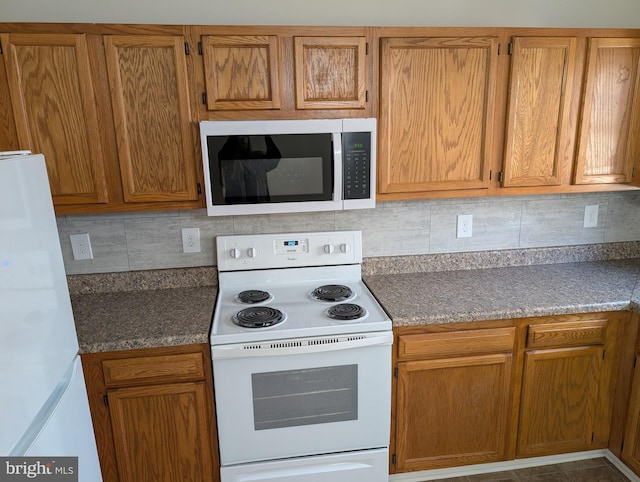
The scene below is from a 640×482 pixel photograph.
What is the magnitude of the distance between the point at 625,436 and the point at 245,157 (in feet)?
7.05

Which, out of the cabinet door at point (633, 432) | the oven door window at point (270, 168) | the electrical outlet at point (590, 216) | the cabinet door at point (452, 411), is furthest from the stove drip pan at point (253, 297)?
the electrical outlet at point (590, 216)

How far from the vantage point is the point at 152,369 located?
1669 mm

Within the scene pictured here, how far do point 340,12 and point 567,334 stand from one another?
1792mm

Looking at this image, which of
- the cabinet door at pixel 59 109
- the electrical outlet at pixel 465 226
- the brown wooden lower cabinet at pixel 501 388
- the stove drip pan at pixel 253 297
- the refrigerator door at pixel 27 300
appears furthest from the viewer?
the electrical outlet at pixel 465 226

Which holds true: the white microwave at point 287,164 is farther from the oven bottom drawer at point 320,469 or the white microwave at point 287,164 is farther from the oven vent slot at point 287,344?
the oven bottom drawer at point 320,469

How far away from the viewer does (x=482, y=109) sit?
1906 millimetres

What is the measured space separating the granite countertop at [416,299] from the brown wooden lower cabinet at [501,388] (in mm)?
65

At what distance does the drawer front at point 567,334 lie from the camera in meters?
1.87

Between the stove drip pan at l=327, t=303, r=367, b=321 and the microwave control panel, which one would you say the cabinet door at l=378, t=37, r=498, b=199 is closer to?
the microwave control panel

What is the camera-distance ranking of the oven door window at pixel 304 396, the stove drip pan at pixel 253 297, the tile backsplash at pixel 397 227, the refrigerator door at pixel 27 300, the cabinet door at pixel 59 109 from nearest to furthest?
the refrigerator door at pixel 27 300, the cabinet door at pixel 59 109, the oven door window at pixel 304 396, the stove drip pan at pixel 253 297, the tile backsplash at pixel 397 227

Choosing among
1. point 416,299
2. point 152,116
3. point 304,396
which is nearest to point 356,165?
point 416,299

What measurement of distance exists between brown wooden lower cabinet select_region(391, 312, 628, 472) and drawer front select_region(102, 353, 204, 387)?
838 mm

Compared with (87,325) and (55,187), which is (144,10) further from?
(87,325)

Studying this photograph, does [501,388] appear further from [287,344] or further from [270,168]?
[270,168]
